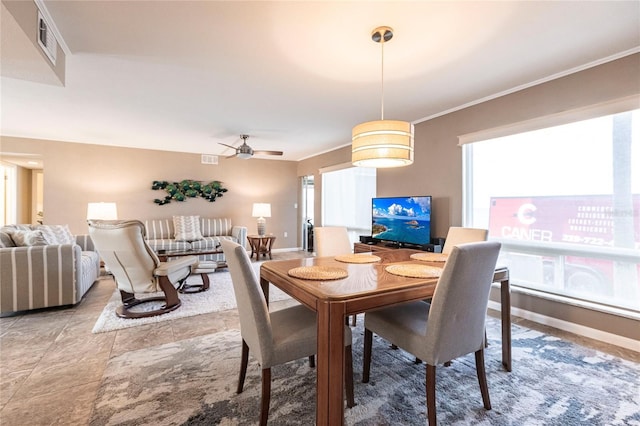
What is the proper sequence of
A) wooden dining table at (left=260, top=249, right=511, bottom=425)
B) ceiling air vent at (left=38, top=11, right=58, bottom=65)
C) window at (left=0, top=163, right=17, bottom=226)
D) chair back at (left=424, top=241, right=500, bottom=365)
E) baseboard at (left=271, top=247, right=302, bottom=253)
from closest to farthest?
wooden dining table at (left=260, top=249, right=511, bottom=425)
chair back at (left=424, top=241, right=500, bottom=365)
ceiling air vent at (left=38, top=11, right=58, bottom=65)
window at (left=0, top=163, right=17, bottom=226)
baseboard at (left=271, top=247, right=302, bottom=253)

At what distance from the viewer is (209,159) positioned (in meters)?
6.55

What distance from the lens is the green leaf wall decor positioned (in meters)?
6.09

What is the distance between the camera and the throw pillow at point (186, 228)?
A: 18.2ft

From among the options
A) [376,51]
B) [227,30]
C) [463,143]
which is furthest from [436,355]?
[463,143]

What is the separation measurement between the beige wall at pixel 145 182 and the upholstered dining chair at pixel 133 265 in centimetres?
336

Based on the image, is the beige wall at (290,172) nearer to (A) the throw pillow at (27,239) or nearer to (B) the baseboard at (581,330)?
(B) the baseboard at (581,330)

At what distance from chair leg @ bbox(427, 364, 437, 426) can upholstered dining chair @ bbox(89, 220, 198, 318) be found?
8.46 feet

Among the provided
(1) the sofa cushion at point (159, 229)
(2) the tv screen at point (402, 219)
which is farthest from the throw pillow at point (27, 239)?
(2) the tv screen at point (402, 219)

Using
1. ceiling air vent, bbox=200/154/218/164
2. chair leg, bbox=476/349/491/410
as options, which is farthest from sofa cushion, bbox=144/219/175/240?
chair leg, bbox=476/349/491/410

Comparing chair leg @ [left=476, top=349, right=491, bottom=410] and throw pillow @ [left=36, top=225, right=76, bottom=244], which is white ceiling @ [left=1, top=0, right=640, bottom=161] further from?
chair leg @ [left=476, top=349, right=491, bottom=410]

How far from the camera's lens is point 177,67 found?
258 cm

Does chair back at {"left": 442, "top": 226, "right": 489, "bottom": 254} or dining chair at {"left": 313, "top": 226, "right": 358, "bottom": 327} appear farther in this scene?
dining chair at {"left": 313, "top": 226, "right": 358, "bottom": 327}

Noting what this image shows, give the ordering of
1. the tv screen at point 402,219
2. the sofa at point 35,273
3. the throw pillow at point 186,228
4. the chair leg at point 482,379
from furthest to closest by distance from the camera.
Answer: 1. the throw pillow at point 186,228
2. the tv screen at point 402,219
3. the sofa at point 35,273
4. the chair leg at point 482,379

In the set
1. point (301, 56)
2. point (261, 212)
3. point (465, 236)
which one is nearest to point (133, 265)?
point (301, 56)
